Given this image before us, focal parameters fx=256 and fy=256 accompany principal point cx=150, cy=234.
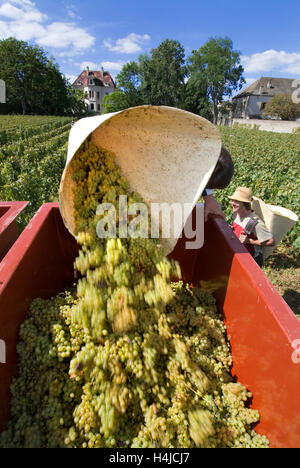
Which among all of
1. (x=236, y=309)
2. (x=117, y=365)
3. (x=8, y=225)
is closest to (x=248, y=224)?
(x=236, y=309)

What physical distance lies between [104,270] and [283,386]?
1332 millimetres

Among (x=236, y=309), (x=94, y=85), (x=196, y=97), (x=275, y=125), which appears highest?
(x=94, y=85)

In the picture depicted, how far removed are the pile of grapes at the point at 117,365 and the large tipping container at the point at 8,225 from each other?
69 centimetres

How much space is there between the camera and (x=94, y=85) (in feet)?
250

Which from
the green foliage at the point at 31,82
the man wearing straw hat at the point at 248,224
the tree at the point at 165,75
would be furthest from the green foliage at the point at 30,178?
the tree at the point at 165,75

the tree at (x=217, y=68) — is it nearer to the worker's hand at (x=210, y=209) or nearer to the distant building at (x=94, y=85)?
the distant building at (x=94, y=85)

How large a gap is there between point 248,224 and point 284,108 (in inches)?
2212

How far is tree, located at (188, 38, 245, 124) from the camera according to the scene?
6359 centimetres

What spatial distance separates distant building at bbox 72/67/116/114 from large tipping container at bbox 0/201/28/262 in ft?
270

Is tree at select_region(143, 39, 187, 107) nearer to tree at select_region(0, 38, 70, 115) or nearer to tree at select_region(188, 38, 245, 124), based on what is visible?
tree at select_region(188, 38, 245, 124)

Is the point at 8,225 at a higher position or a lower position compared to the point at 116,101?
lower

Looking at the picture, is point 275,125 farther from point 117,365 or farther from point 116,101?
point 117,365

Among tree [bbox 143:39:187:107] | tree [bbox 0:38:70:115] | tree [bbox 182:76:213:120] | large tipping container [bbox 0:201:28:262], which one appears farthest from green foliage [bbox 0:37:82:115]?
large tipping container [bbox 0:201:28:262]

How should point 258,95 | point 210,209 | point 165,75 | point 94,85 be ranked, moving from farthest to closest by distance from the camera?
point 94,85 < point 258,95 < point 165,75 < point 210,209
